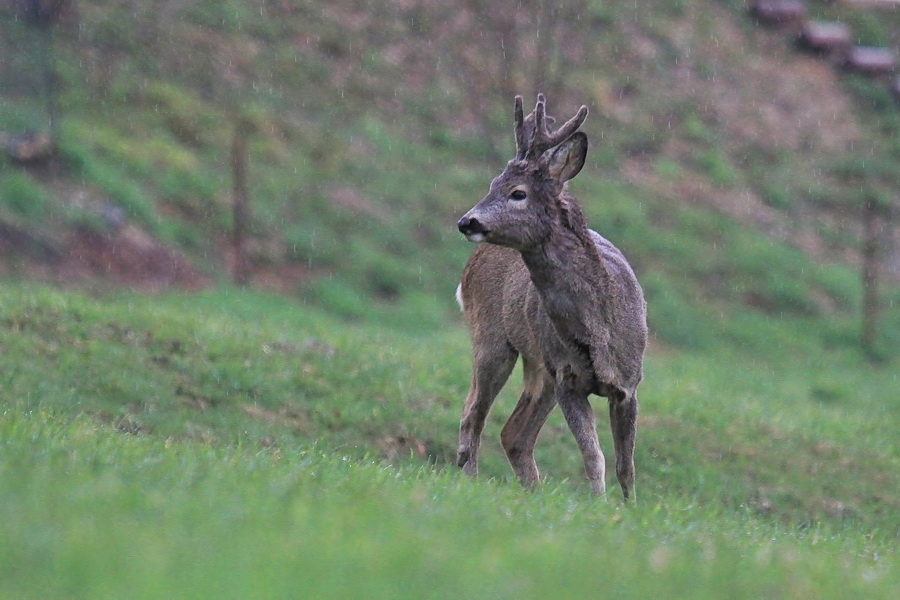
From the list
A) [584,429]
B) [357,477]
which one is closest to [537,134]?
[584,429]

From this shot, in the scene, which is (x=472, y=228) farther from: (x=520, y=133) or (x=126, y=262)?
(x=126, y=262)

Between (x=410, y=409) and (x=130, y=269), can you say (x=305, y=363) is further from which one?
(x=130, y=269)

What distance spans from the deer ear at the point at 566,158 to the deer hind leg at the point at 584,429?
119 centimetres

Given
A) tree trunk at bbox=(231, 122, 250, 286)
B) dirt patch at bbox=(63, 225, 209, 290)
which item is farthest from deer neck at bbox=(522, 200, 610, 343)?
tree trunk at bbox=(231, 122, 250, 286)

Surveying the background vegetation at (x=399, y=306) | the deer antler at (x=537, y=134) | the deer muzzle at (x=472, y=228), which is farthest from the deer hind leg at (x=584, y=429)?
the deer antler at (x=537, y=134)

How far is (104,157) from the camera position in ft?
61.9

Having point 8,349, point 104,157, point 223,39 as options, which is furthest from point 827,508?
point 223,39

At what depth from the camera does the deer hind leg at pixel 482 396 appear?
29.2 feet

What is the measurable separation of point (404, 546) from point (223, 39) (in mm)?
21033

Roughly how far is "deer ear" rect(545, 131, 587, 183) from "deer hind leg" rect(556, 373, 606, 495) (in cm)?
119

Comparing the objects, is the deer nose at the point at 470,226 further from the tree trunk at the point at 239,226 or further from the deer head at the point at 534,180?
the tree trunk at the point at 239,226

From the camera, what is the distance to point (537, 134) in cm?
770

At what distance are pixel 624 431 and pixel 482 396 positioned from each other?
55.6 inches

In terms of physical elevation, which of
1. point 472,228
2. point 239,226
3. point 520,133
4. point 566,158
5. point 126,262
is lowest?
point 126,262
